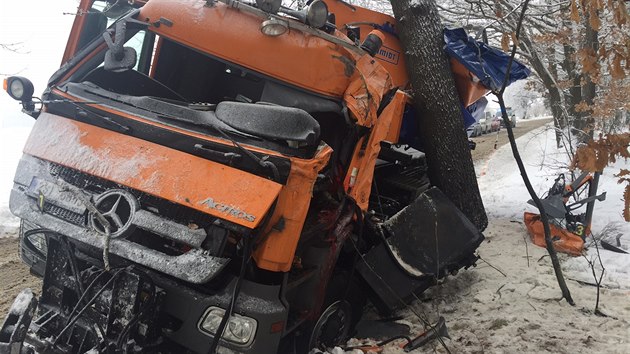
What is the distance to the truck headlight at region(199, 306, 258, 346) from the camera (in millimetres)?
2762

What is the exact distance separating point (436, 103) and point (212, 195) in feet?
13.0

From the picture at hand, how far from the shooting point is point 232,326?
2.77 metres

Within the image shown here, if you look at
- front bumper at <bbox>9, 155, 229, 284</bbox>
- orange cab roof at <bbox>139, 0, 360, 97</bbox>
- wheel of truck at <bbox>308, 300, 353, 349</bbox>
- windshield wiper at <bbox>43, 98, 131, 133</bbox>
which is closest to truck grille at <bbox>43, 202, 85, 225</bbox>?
front bumper at <bbox>9, 155, 229, 284</bbox>

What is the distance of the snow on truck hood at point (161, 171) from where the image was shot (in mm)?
2805

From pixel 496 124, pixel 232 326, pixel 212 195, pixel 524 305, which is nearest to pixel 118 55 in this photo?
pixel 212 195

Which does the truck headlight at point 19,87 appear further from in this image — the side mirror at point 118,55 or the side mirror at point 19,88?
the side mirror at point 118,55

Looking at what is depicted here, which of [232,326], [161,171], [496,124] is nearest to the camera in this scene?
[232,326]

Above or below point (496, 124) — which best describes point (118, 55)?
above

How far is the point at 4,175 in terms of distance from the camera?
37.6 ft

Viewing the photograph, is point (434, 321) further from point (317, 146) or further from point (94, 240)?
point (94, 240)

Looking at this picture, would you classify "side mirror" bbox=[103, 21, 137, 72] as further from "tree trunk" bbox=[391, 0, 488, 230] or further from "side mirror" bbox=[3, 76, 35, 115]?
"tree trunk" bbox=[391, 0, 488, 230]

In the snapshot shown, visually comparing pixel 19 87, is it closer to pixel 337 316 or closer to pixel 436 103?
pixel 337 316

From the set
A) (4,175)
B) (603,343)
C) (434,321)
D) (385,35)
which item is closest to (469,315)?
(434,321)

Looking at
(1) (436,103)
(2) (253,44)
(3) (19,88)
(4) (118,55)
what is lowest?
(3) (19,88)
